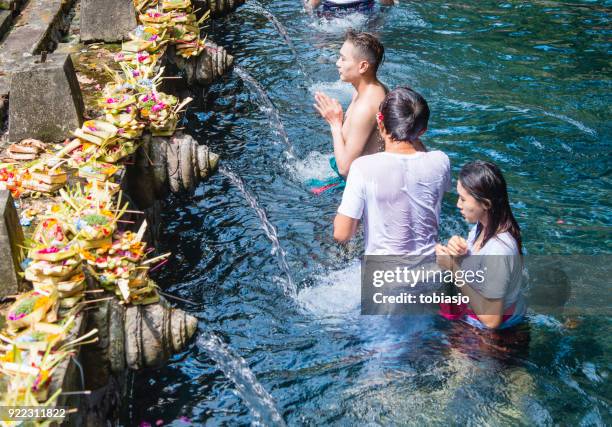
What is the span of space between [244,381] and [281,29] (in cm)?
739

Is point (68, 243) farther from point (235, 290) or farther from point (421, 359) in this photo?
point (421, 359)

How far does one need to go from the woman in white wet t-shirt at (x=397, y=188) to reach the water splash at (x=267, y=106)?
10.6 feet

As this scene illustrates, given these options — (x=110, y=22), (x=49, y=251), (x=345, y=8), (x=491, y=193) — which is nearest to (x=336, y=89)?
(x=345, y=8)

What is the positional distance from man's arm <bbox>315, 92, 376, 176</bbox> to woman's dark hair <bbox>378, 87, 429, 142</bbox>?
2.93ft

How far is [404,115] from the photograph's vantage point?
4195 mm

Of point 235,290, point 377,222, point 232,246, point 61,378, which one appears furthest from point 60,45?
point 61,378

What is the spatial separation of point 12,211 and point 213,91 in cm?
550

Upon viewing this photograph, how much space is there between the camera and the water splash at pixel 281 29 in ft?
31.2

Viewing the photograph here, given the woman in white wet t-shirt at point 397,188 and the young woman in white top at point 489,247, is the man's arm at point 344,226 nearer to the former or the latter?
the woman in white wet t-shirt at point 397,188

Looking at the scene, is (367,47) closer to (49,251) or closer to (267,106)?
(49,251)

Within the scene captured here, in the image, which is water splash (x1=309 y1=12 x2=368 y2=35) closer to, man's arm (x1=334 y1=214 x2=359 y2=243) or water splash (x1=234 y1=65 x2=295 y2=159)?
water splash (x1=234 y1=65 x2=295 y2=159)

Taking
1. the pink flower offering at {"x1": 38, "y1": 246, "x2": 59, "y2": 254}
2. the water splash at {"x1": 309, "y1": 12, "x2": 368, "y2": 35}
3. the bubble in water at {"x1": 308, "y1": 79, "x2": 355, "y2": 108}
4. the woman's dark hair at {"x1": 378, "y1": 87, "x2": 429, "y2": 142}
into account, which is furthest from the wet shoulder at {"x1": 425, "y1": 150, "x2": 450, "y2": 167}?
the water splash at {"x1": 309, "y1": 12, "x2": 368, "y2": 35}

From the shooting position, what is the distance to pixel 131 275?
3865 millimetres

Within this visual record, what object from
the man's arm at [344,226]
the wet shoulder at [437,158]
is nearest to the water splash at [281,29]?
the wet shoulder at [437,158]
